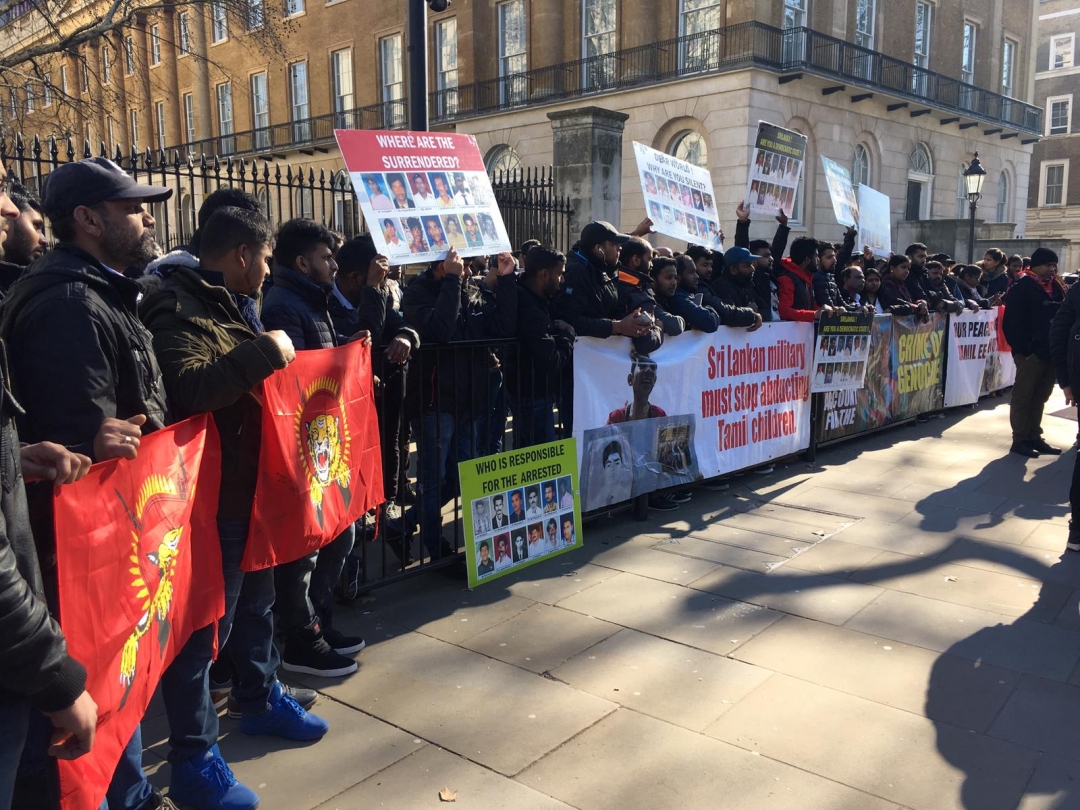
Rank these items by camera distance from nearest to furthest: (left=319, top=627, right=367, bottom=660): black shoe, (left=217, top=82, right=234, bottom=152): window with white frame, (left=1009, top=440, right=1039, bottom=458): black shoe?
(left=319, top=627, right=367, bottom=660): black shoe, (left=1009, top=440, right=1039, bottom=458): black shoe, (left=217, top=82, right=234, bottom=152): window with white frame

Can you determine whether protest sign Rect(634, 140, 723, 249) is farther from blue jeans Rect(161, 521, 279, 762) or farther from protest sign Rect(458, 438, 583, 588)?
blue jeans Rect(161, 521, 279, 762)

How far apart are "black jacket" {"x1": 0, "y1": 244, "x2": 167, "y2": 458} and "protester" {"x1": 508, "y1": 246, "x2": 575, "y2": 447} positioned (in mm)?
3127

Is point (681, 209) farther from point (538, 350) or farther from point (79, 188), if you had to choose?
point (79, 188)

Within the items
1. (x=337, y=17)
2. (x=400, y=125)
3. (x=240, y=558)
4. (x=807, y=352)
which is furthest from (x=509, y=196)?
(x=337, y=17)

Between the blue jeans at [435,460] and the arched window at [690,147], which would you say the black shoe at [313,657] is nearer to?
the blue jeans at [435,460]

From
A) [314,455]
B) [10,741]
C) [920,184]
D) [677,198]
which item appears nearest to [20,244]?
[314,455]

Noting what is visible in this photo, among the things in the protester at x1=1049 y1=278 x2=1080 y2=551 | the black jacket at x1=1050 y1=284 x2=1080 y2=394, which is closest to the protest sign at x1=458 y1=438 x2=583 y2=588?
the protester at x1=1049 y1=278 x2=1080 y2=551

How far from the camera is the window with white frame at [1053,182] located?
1773 inches

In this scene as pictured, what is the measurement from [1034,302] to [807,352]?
2.91m

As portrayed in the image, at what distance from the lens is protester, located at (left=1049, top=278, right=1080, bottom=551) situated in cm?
554

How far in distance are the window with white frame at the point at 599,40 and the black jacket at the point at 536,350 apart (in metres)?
20.1

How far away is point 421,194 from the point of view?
455cm

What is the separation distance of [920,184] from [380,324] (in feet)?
87.1

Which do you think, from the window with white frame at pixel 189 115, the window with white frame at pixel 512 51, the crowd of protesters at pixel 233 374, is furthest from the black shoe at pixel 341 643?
the window with white frame at pixel 189 115
